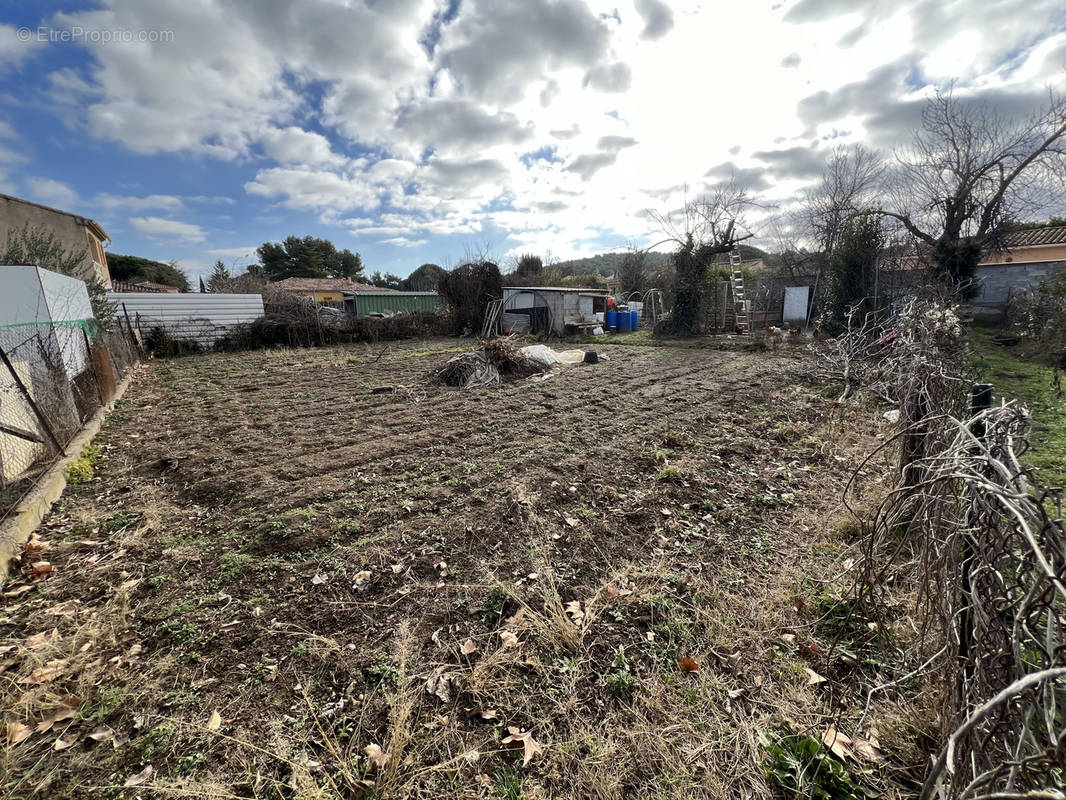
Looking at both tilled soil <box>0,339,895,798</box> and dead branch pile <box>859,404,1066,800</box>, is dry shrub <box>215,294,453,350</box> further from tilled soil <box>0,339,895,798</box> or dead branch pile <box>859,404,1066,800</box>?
dead branch pile <box>859,404,1066,800</box>

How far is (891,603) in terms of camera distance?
2.62 metres

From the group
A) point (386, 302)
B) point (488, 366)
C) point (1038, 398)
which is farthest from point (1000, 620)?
point (386, 302)

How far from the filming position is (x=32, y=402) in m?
4.30

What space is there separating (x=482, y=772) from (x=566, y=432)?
433cm

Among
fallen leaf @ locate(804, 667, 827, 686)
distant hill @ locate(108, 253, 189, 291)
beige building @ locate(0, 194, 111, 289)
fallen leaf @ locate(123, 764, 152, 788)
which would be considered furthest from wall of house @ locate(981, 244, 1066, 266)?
distant hill @ locate(108, 253, 189, 291)

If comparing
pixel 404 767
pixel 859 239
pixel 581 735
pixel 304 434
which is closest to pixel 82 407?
pixel 304 434

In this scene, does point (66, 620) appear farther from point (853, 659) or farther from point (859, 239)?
point (859, 239)

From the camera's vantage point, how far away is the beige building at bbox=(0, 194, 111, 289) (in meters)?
16.6

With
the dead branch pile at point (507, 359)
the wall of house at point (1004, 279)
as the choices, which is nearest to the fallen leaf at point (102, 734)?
the dead branch pile at point (507, 359)

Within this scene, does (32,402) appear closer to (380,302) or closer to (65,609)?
(65,609)

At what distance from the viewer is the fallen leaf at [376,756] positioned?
1.82 metres

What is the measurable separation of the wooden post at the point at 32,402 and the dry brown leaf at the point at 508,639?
5.09m

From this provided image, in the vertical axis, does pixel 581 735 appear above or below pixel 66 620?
below

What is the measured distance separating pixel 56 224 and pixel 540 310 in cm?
2162
